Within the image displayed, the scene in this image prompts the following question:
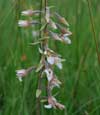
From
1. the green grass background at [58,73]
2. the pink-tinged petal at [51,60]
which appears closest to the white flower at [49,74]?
the pink-tinged petal at [51,60]

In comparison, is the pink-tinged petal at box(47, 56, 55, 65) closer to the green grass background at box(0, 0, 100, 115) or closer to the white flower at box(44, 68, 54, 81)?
the white flower at box(44, 68, 54, 81)

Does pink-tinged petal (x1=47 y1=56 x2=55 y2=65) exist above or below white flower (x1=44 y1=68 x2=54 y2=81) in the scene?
above

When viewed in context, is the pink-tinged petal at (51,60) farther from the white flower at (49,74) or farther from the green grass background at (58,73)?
the green grass background at (58,73)

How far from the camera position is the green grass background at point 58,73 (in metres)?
2.18

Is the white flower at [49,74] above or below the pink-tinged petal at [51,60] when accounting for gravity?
below

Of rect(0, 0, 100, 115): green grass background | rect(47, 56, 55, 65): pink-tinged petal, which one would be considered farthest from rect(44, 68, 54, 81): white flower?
rect(0, 0, 100, 115): green grass background

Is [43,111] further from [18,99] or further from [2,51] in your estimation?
[2,51]

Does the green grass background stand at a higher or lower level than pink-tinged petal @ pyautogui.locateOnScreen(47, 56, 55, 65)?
lower

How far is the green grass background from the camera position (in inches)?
85.8

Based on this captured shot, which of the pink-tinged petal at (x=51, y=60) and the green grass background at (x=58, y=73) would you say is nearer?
the pink-tinged petal at (x=51, y=60)

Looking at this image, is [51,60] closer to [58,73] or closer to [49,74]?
[49,74]

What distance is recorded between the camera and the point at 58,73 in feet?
8.34

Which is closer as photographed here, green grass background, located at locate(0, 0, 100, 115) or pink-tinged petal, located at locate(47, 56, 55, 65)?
pink-tinged petal, located at locate(47, 56, 55, 65)

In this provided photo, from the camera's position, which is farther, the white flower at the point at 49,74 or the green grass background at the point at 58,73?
the green grass background at the point at 58,73
